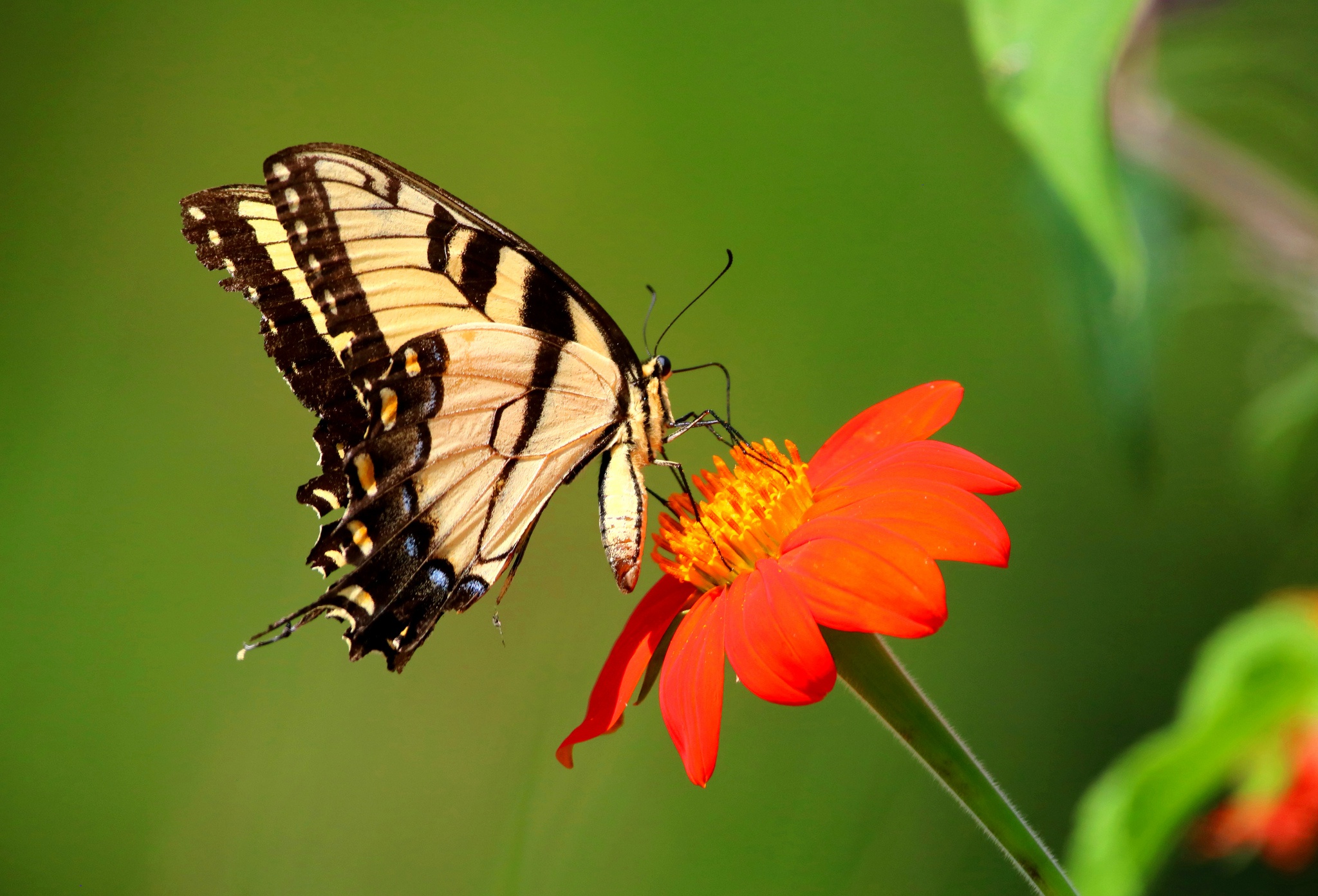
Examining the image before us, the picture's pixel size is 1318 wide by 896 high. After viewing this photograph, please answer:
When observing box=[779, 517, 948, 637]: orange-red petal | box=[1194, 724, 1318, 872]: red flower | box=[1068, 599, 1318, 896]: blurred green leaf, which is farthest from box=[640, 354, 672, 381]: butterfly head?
box=[1194, 724, 1318, 872]: red flower

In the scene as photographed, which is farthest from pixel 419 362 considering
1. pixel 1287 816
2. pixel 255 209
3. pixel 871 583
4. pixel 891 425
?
pixel 1287 816

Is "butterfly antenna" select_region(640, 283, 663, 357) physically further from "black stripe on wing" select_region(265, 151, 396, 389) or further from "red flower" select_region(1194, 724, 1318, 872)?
"red flower" select_region(1194, 724, 1318, 872)

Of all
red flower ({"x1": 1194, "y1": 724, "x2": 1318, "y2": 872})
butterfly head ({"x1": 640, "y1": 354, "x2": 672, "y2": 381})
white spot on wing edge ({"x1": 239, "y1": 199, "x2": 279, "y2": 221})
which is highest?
white spot on wing edge ({"x1": 239, "y1": 199, "x2": 279, "y2": 221})

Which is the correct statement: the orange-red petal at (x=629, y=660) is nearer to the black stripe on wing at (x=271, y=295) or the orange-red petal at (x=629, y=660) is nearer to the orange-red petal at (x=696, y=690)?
the orange-red petal at (x=696, y=690)

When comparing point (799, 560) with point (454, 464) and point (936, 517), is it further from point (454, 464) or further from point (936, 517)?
point (454, 464)

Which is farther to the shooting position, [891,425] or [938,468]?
[891,425]

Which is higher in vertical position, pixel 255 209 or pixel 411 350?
pixel 255 209
